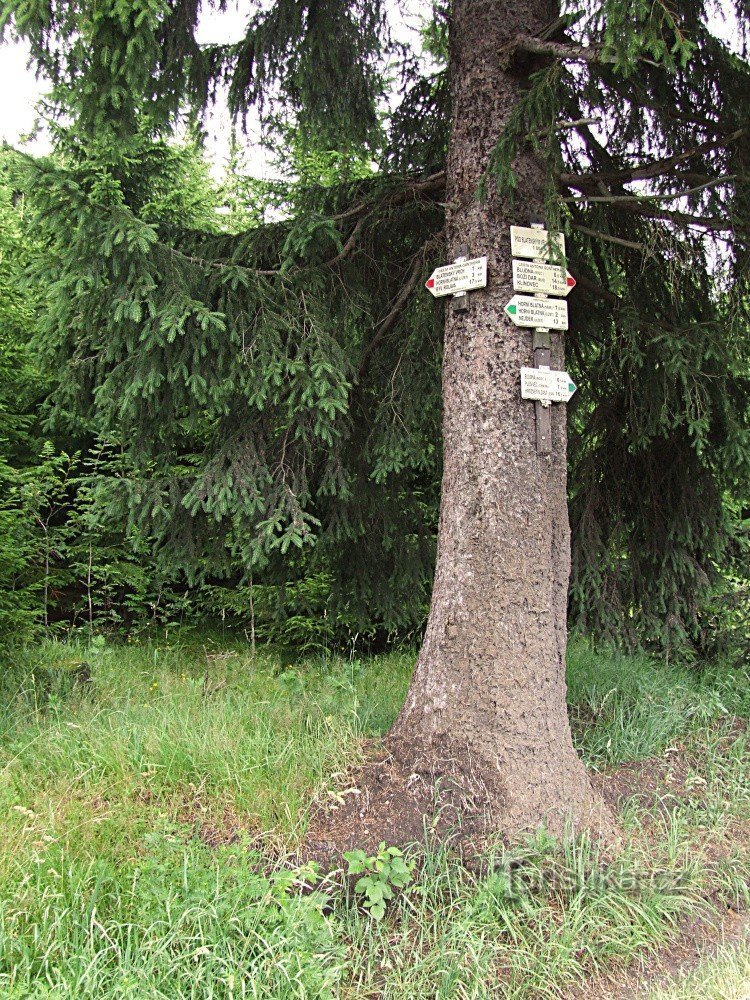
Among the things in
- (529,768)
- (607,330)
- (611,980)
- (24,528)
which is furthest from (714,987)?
(24,528)

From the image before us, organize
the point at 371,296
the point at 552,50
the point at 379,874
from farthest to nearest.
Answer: the point at 371,296 → the point at 552,50 → the point at 379,874

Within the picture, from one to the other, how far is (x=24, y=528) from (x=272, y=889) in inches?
191

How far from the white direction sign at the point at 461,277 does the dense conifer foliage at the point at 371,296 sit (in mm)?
391

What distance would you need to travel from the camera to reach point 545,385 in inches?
157

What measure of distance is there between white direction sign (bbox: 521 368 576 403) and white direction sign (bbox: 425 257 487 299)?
514 millimetres

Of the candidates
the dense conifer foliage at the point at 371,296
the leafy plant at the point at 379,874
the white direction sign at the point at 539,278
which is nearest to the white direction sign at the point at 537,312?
the white direction sign at the point at 539,278

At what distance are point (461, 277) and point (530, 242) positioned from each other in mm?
402

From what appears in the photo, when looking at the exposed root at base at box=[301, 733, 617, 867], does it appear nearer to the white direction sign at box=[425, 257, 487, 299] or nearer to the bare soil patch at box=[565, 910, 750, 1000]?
the bare soil patch at box=[565, 910, 750, 1000]

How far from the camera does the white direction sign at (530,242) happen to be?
13.3 feet

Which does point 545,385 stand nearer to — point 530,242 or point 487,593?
point 530,242

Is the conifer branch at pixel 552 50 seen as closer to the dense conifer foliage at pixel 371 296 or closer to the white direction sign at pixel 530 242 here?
the dense conifer foliage at pixel 371 296

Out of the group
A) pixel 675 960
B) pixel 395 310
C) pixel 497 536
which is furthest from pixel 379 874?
pixel 395 310

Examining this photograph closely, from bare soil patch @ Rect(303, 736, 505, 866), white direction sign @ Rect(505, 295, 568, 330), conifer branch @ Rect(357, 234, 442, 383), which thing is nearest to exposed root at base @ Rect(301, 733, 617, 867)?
bare soil patch @ Rect(303, 736, 505, 866)

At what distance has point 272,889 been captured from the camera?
9.77 feet
